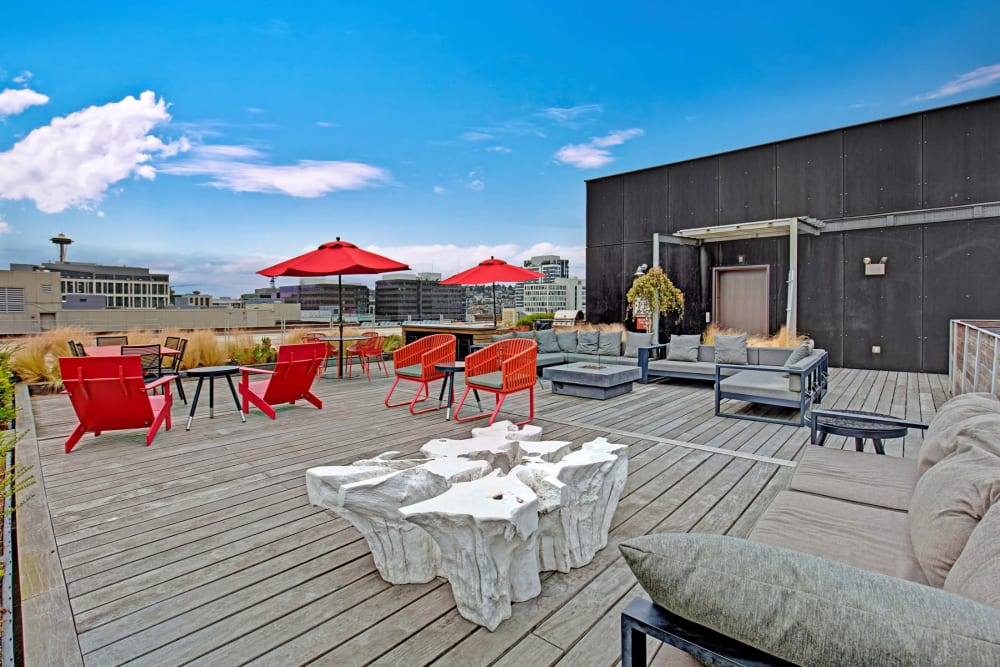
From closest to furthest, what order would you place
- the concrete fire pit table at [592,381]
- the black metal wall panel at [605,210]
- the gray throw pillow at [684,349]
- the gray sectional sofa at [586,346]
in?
the concrete fire pit table at [592,381] < the gray throw pillow at [684,349] < the gray sectional sofa at [586,346] < the black metal wall panel at [605,210]

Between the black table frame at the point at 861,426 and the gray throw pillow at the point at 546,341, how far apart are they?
18.0 feet

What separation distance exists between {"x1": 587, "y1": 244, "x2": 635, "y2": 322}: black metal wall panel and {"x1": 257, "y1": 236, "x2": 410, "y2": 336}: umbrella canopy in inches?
242

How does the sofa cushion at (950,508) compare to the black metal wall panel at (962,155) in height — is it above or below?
below

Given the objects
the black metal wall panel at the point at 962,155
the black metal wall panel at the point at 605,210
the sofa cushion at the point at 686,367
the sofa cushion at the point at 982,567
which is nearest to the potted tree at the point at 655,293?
the sofa cushion at the point at 686,367

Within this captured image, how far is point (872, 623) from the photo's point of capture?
71cm

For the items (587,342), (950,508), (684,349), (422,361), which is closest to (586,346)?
(587,342)

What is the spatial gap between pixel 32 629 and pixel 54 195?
23303mm

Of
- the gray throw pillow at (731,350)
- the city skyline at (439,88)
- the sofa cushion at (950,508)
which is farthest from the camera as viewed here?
the city skyline at (439,88)

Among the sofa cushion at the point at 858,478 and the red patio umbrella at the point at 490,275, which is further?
the red patio umbrella at the point at 490,275

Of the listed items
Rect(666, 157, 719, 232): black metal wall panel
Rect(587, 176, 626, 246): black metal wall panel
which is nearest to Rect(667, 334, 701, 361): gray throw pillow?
Rect(666, 157, 719, 232): black metal wall panel

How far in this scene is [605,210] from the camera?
12305 mm

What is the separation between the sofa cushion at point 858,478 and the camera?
2.01 m

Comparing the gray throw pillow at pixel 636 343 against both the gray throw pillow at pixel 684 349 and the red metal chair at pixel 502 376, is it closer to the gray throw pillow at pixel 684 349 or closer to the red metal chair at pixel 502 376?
the gray throw pillow at pixel 684 349

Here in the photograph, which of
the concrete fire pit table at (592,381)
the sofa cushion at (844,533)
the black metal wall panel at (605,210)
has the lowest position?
the concrete fire pit table at (592,381)
